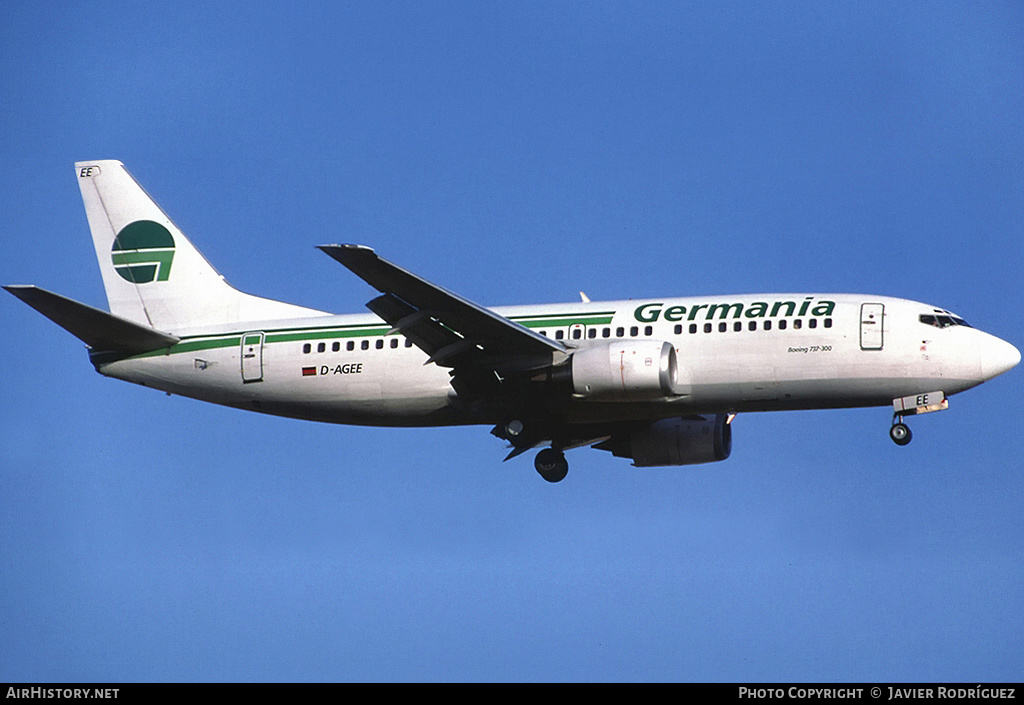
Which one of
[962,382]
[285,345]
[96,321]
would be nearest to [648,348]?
[962,382]

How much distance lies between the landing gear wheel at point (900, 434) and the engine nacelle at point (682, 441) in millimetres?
5901

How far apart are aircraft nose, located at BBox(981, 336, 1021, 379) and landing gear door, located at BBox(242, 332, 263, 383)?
19.8 m

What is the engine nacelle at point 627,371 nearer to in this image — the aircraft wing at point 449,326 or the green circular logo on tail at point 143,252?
the aircraft wing at point 449,326

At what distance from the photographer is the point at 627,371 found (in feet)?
122

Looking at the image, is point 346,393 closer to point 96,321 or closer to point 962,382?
point 96,321

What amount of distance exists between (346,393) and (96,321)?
7.44m

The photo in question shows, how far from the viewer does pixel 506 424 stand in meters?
40.6

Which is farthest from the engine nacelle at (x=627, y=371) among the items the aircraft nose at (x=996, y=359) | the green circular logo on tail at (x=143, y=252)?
the green circular logo on tail at (x=143, y=252)

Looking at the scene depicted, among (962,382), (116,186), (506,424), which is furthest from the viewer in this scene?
(116,186)

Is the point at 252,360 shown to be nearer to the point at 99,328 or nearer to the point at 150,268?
the point at 99,328

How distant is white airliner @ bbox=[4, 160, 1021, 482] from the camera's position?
123 feet

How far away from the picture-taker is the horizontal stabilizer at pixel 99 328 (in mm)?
39438

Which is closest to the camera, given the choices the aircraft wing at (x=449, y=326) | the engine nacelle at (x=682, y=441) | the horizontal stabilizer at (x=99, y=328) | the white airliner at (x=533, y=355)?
the aircraft wing at (x=449, y=326)
